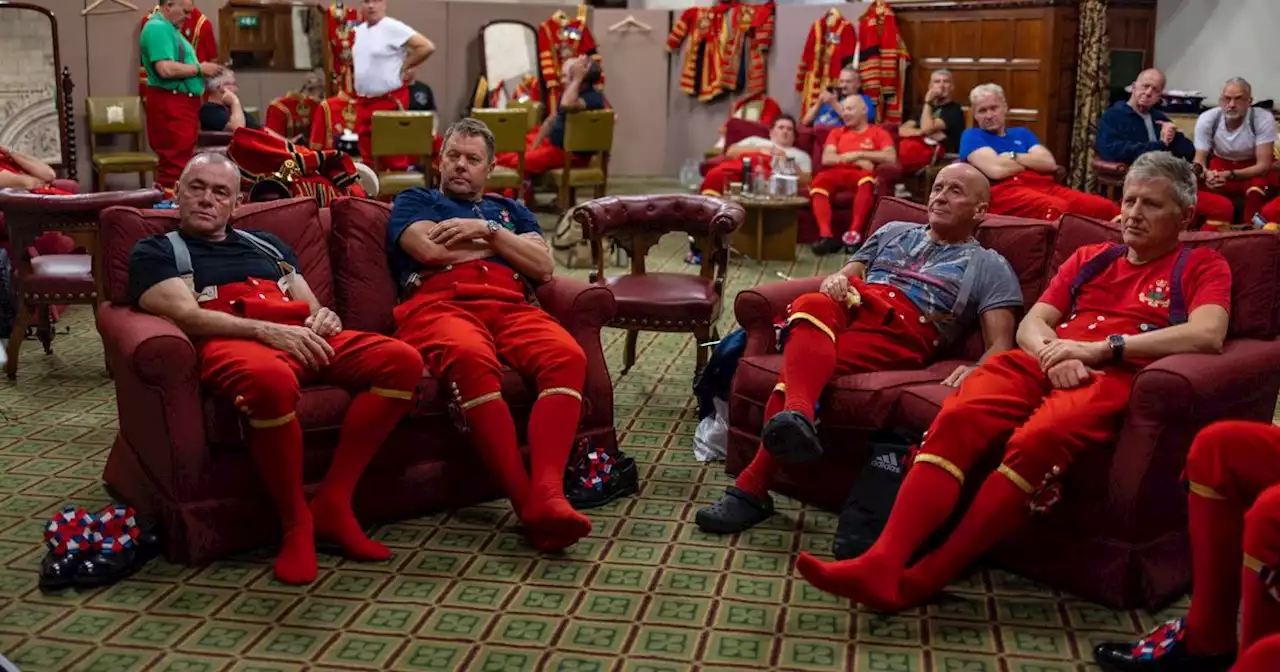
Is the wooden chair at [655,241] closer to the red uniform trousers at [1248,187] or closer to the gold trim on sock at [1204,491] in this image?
the gold trim on sock at [1204,491]

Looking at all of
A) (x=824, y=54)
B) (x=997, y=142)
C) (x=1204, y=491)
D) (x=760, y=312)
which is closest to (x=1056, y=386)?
(x=1204, y=491)

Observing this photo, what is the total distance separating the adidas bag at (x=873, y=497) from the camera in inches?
131

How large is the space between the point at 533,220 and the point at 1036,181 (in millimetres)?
3659

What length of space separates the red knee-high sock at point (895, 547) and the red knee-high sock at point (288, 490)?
122cm

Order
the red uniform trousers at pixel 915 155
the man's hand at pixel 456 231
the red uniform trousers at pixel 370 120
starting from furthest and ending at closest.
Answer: the red uniform trousers at pixel 915 155
the red uniform trousers at pixel 370 120
the man's hand at pixel 456 231

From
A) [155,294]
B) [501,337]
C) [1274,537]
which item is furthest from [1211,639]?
[155,294]

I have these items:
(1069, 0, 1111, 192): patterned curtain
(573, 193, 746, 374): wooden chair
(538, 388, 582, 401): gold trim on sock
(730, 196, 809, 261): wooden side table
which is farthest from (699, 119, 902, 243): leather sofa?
(538, 388, 582, 401): gold trim on sock

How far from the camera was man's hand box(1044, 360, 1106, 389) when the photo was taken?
3221 millimetres

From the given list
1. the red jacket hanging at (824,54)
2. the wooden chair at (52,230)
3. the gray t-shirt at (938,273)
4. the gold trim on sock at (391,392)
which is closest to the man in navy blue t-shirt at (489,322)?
the gold trim on sock at (391,392)

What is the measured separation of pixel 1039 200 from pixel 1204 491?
4.04 m

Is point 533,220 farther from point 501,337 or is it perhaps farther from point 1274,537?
point 1274,537

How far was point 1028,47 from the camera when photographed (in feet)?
29.3

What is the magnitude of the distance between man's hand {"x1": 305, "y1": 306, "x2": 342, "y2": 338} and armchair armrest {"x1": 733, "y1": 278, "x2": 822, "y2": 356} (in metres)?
1.16

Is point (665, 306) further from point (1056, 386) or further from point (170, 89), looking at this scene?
point (170, 89)
